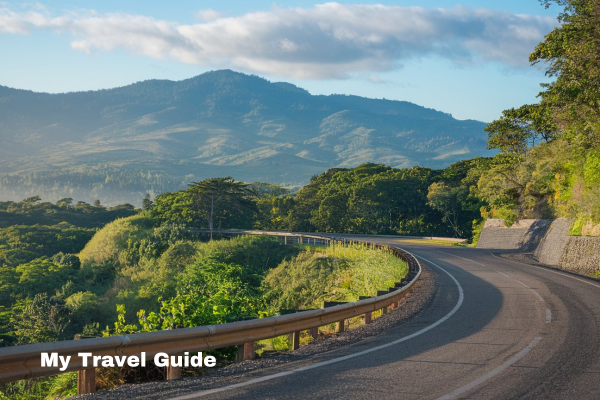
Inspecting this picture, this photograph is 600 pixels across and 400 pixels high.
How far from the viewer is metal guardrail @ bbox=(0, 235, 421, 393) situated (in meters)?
5.75

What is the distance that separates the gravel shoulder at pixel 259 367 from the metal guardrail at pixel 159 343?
1.00ft

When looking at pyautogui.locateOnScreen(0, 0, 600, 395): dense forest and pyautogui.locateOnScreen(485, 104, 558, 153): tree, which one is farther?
pyautogui.locateOnScreen(485, 104, 558, 153): tree

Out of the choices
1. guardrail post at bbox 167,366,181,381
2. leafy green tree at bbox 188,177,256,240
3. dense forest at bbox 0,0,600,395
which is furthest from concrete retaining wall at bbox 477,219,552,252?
leafy green tree at bbox 188,177,256,240

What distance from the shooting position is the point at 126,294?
45.1 meters

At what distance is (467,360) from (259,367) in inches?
117

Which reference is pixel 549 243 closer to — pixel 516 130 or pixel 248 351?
pixel 516 130


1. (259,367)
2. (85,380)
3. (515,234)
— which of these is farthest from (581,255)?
(85,380)

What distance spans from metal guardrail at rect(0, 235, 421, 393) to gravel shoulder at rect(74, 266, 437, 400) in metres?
0.31

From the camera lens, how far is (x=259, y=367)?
797cm

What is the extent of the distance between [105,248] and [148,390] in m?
60.1

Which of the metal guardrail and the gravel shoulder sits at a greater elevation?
the metal guardrail

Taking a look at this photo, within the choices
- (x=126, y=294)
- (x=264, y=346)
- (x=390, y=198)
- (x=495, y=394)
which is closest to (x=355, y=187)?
(x=390, y=198)

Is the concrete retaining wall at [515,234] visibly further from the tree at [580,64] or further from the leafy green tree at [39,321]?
the leafy green tree at [39,321]

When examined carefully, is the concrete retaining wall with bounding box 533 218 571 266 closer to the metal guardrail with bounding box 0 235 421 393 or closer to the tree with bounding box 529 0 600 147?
the tree with bounding box 529 0 600 147
